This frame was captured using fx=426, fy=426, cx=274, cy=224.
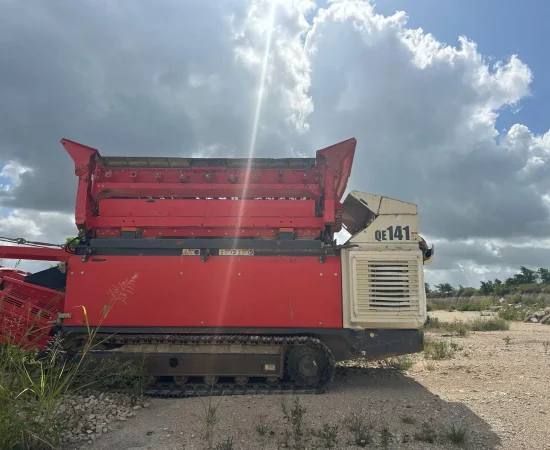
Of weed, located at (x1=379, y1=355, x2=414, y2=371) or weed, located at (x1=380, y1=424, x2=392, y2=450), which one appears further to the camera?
weed, located at (x1=379, y1=355, x2=414, y2=371)

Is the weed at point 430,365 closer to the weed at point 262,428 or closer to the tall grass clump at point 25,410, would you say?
the weed at point 262,428

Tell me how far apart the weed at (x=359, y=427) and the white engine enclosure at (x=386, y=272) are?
1588 millimetres

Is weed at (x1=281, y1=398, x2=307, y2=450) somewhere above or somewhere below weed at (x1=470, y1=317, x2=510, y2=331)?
below

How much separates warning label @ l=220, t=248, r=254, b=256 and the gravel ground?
217 centimetres

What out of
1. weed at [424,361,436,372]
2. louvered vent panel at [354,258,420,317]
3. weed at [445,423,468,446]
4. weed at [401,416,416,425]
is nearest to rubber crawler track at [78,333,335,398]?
louvered vent panel at [354,258,420,317]

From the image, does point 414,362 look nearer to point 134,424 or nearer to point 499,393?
point 499,393

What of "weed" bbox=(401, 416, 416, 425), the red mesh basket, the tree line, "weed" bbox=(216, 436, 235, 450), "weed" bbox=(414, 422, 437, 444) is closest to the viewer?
"weed" bbox=(216, 436, 235, 450)

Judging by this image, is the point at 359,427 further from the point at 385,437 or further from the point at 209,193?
the point at 209,193

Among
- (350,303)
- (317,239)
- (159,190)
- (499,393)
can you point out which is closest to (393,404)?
(350,303)

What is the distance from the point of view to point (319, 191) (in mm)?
7258

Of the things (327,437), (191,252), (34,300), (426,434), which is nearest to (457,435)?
(426,434)

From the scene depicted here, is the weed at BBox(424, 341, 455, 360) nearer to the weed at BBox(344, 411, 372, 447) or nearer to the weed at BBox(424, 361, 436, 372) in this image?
the weed at BBox(424, 361, 436, 372)

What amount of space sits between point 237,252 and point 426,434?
3.67 m

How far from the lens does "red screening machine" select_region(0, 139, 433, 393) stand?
→ 6629 mm
